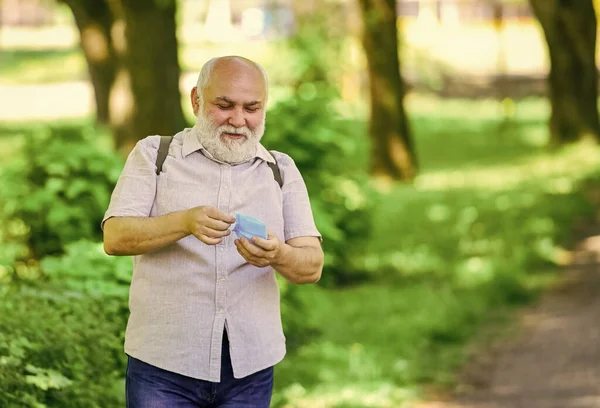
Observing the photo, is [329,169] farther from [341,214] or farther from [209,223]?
[209,223]

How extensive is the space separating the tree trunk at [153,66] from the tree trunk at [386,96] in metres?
7.27

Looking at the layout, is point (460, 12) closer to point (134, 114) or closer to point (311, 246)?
point (134, 114)

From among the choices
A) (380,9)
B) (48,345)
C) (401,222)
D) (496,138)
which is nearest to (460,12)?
(496,138)

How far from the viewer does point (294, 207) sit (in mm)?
4062

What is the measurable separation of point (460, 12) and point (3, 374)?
164 ft

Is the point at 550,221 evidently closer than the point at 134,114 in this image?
No

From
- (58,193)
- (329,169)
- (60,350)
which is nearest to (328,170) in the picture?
(329,169)

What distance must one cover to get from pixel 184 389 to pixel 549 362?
17.9 ft

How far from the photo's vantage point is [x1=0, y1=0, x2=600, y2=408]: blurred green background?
5.37m

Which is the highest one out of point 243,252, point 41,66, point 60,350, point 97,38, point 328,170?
point 243,252

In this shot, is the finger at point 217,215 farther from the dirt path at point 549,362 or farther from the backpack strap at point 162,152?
the dirt path at point 549,362

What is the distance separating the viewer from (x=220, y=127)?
3.90 metres

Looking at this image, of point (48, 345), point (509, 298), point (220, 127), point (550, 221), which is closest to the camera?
point (220, 127)

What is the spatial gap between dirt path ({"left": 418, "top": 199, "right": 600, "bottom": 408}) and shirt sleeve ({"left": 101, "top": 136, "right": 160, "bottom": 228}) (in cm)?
421
